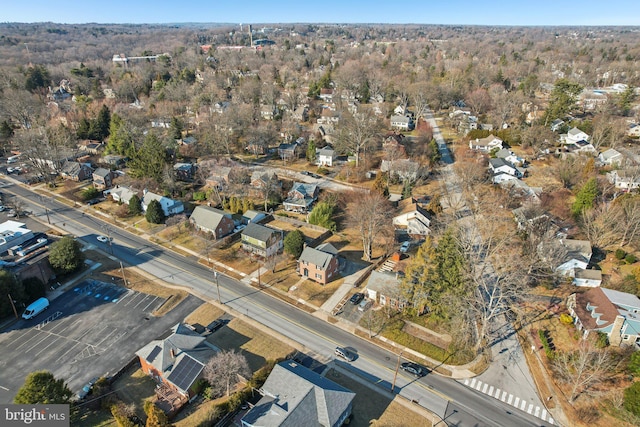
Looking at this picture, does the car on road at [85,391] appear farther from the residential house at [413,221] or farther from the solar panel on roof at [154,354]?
the residential house at [413,221]

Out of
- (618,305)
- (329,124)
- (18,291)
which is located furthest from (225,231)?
Result: (329,124)

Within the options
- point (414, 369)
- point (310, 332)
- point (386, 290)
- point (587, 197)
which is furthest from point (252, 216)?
point (587, 197)

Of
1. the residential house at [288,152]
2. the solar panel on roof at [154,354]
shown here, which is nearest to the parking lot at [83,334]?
the solar panel on roof at [154,354]

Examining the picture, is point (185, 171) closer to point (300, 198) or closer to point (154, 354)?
point (300, 198)

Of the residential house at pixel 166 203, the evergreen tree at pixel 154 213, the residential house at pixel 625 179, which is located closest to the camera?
the evergreen tree at pixel 154 213

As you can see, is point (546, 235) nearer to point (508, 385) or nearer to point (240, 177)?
point (508, 385)

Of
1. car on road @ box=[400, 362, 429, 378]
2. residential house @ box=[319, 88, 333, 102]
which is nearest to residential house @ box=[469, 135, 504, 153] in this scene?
residential house @ box=[319, 88, 333, 102]
